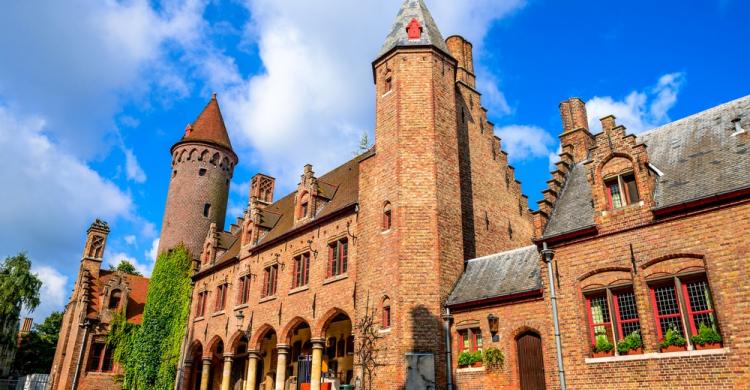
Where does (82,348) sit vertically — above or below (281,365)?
above

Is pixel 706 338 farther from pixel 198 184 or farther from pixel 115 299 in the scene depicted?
pixel 115 299

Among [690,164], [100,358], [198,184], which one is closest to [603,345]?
[690,164]

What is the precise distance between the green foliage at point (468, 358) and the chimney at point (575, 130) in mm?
7178

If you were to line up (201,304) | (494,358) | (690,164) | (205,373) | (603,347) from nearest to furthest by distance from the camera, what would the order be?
1. (603,347)
2. (690,164)
3. (494,358)
4. (205,373)
5. (201,304)

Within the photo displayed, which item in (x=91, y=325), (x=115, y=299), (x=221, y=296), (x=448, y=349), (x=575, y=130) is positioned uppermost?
(x=575, y=130)

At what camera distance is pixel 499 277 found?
16.8 meters

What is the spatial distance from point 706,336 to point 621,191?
4.07 meters

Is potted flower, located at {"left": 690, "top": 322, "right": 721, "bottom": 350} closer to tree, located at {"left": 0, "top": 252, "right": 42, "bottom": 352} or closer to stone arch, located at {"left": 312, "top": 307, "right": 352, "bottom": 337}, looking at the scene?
stone arch, located at {"left": 312, "top": 307, "right": 352, "bottom": 337}

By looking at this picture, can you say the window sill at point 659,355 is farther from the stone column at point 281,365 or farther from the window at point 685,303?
→ the stone column at point 281,365

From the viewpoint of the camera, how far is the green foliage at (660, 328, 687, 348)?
11.8 meters

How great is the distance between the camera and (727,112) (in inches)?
582

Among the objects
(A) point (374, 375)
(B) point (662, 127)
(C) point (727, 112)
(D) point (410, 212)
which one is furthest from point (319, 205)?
(C) point (727, 112)

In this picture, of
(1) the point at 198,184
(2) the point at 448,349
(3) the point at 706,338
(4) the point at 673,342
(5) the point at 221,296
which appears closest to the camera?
(3) the point at 706,338

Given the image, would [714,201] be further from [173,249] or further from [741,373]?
[173,249]
